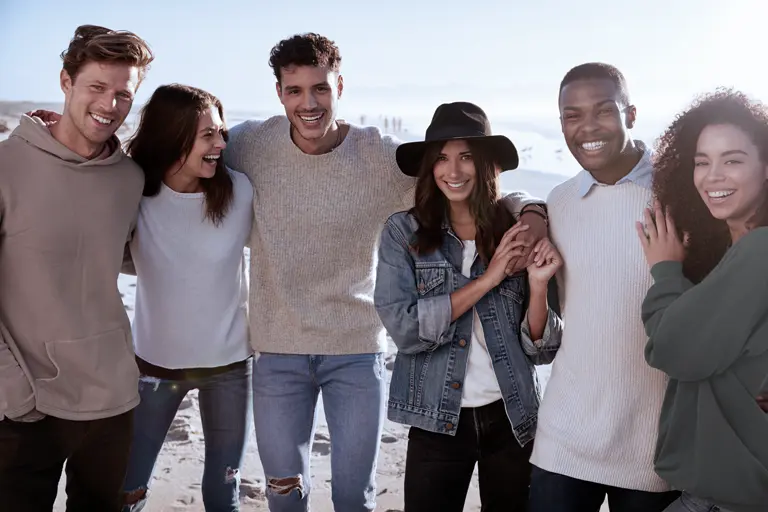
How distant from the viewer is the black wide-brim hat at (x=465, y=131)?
9.02 feet

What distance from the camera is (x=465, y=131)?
2740 millimetres

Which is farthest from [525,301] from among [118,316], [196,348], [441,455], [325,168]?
[118,316]

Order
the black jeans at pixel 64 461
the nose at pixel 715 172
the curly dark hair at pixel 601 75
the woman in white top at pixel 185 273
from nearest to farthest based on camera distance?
the nose at pixel 715 172 → the curly dark hair at pixel 601 75 → the black jeans at pixel 64 461 → the woman in white top at pixel 185 273

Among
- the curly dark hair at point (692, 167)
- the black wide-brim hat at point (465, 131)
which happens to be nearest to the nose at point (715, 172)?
the curly dark hair at point (692, 167)

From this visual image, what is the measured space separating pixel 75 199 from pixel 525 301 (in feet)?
5.36

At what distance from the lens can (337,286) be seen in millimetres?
3154

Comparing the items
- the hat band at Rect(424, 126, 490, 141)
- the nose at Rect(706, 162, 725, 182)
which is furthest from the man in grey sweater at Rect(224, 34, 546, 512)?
the nose at Rect(706, 162, 725, 182)

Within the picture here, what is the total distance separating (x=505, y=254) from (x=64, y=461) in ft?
5.70

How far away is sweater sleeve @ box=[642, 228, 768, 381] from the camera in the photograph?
5.94 feet

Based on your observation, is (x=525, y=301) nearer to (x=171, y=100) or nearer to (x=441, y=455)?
(x=441, y=455)

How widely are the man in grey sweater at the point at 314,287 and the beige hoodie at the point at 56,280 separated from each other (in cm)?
63

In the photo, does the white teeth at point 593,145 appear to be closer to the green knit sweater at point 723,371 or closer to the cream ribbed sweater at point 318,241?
the green knit sweater at point 723,371

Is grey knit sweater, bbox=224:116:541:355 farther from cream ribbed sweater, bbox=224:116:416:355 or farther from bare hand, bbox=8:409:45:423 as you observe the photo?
bare hand, bbox=8:409:45:423

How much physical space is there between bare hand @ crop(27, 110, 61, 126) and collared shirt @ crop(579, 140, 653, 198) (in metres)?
1.88
